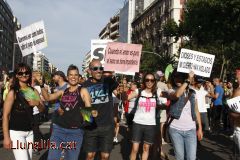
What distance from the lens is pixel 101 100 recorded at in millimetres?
6445

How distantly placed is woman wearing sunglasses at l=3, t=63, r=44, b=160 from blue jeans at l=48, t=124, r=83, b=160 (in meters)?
0.32

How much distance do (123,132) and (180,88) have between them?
7330mm

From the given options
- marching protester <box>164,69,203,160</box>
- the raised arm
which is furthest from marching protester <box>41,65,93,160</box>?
marching protester <box>164,69,203,160</box>

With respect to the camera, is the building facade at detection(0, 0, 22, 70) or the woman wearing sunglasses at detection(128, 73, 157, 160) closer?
the woman wearing sunglasses at detection(128, 73, 157, 160)

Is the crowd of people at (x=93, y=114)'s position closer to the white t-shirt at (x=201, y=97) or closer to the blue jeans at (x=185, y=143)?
the blue jeans at (x=185, y=143)

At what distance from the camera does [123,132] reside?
13.2 m

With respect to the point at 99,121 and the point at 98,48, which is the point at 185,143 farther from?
the point at 98,48

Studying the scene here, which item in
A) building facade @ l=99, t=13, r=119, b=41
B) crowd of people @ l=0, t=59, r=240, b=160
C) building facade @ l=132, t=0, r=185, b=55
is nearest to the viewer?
crowd of people @ l=0, t=59, r=240, b=160

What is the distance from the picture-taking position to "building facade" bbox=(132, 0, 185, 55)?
60125mm

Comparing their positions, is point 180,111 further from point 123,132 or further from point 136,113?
point 123,132

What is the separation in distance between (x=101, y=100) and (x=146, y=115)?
90cm

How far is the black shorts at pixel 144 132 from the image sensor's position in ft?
22.9

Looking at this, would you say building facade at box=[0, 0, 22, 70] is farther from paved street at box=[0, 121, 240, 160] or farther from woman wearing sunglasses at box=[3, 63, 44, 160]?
woman wearing sunglasses at box=[3, 63, 44, 160]

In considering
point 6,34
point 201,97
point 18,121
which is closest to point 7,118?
point 18,121
